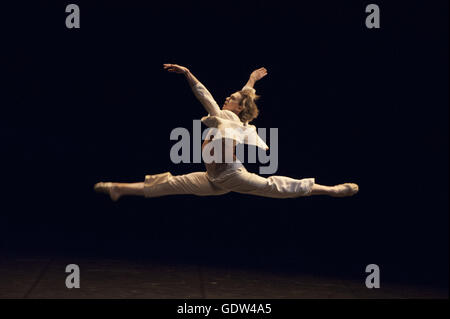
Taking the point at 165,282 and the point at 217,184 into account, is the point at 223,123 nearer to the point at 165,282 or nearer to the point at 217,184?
the point at 217,184

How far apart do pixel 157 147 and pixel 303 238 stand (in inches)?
73.3

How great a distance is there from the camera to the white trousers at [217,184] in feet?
15.4

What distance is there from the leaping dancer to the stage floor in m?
0.69

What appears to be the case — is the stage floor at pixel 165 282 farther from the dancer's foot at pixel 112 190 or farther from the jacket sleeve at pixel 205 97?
the jacket sleeve at pixel 205 97

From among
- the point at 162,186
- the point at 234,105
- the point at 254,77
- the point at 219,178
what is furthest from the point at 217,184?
the point at 254,77

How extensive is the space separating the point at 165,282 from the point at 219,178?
3.26ft

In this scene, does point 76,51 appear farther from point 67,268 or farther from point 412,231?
point 412,231

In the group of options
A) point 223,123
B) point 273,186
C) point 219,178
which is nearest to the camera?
point 223,123

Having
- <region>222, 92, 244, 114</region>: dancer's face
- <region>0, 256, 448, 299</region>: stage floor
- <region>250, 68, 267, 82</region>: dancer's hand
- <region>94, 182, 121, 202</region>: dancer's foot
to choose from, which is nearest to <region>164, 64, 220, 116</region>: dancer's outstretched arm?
<region>222, 92, 244, 114</region>: dancer's face

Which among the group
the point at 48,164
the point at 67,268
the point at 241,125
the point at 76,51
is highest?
the point at 76,51

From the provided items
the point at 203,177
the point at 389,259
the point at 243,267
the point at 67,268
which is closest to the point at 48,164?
the point at 67,268

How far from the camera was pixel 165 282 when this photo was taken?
201 inches

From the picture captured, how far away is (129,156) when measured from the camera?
699 cm

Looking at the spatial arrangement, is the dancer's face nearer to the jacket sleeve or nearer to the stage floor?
the jacket sleeve
